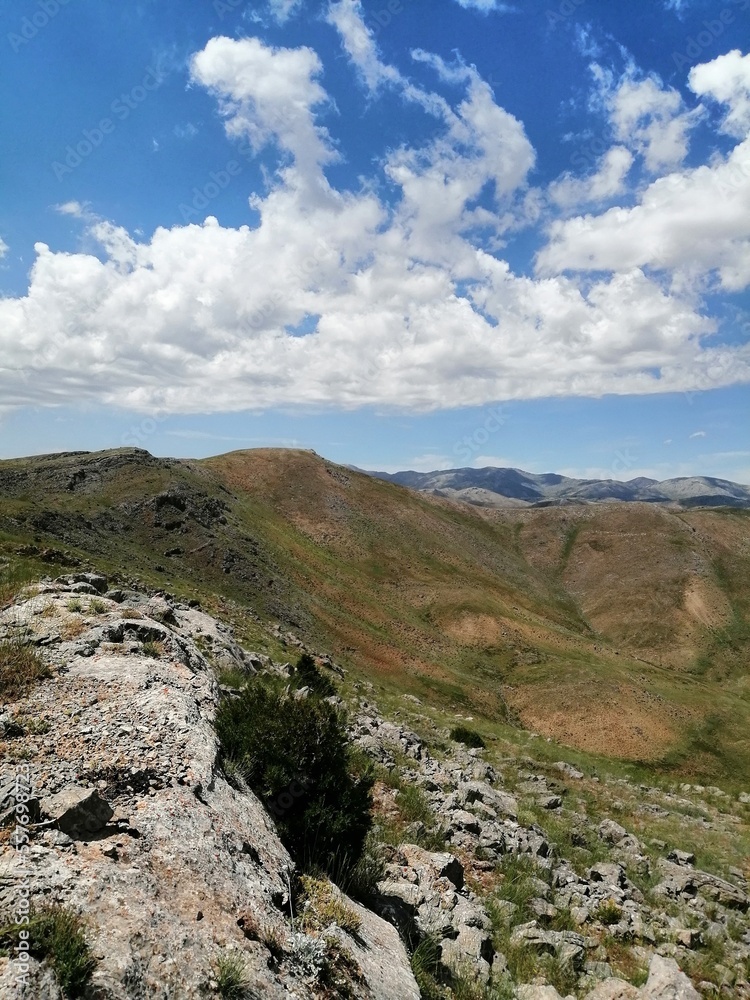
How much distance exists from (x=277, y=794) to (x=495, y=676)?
54.5 metres

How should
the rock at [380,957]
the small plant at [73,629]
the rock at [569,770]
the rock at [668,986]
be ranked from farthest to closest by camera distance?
the rock at [569,770] → the small plant at [73,629] → the rock at [668,986] → the rock at [380,957]

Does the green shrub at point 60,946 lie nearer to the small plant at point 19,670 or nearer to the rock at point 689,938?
the small plant at point 19,670

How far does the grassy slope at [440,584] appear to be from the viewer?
159ft

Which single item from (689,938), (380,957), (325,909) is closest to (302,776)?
(325,909)

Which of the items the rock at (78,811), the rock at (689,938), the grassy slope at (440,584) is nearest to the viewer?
the rock at (78,811)

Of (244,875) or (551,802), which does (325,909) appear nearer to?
(244,875)

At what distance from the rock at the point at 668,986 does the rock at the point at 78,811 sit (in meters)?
9.52

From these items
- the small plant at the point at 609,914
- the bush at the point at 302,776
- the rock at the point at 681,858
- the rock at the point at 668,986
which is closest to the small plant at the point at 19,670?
the bush at the point at 302,776

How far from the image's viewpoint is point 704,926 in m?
12.7

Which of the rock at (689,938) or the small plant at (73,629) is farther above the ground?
the small plant at (73,629)

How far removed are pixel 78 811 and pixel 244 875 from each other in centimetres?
227

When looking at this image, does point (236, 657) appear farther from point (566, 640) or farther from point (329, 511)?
point (329, 511)

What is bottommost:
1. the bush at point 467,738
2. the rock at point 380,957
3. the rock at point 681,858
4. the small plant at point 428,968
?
the bush at point 467,738

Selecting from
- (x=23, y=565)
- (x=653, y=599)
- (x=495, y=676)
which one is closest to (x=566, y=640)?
(x=495, y=676)
